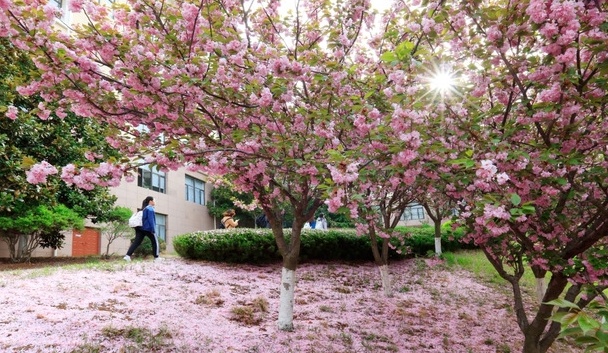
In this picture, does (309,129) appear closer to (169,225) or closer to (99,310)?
(99,310)

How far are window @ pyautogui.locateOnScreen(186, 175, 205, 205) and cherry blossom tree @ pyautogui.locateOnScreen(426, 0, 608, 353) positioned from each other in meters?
25.1

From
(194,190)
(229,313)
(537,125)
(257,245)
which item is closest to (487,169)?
(537,125)

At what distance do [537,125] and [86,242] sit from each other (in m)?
19.7

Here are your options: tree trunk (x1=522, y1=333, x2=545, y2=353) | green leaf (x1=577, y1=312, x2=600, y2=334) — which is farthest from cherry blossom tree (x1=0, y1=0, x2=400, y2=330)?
tree trunk (x1=522, y1=333, x2=545, y2=353)

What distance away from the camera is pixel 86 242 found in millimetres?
18219

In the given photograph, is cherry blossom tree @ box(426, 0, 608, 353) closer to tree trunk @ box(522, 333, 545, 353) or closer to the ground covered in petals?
tree trunk @ box(522, 333, 545, 353)

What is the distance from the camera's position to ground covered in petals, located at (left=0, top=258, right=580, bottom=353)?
4.92 meters

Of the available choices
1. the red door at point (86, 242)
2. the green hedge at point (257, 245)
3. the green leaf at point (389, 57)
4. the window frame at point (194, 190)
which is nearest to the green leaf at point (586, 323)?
the green leaf at point (389, 57)

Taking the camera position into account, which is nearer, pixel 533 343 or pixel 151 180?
pixel 533 343

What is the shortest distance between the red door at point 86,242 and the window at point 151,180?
4016mm

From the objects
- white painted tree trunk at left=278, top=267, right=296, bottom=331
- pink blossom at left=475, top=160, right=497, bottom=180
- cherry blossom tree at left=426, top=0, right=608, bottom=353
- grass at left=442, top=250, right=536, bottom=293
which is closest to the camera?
pink blossom at left=475, top=160, right=497, bottom=180

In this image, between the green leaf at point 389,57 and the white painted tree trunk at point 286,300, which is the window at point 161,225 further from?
the green leaf at point 389,57

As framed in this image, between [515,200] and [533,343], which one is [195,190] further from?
[515,200]

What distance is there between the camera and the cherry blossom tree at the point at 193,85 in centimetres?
376
